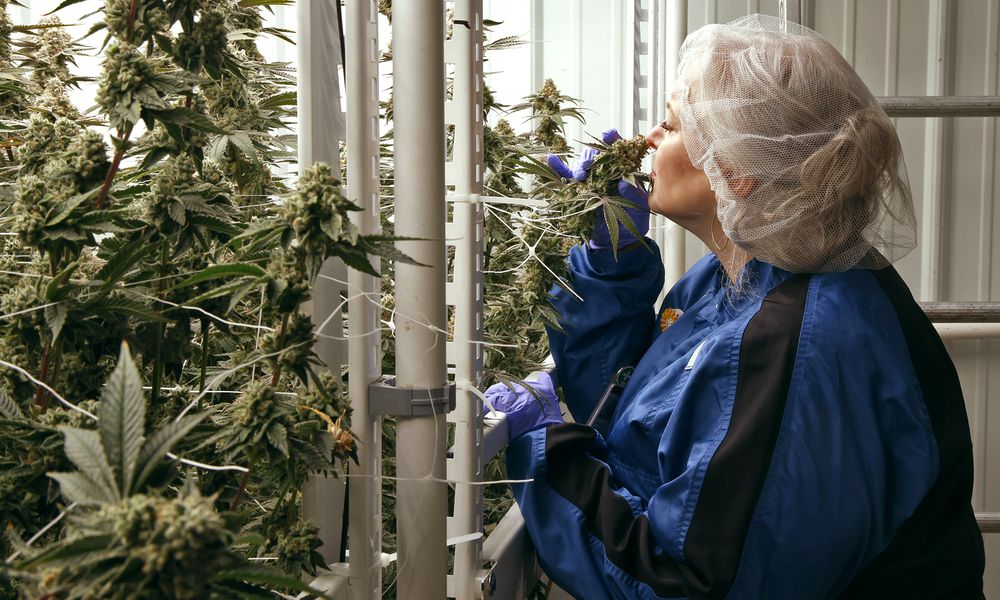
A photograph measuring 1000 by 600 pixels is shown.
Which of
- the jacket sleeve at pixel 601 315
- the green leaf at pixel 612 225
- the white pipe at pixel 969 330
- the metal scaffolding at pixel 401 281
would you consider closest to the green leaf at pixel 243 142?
the metal scaffolding at pixel 401 281

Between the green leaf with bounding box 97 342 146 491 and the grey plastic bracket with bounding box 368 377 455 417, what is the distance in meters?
0.33

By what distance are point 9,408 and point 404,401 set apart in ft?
0.98

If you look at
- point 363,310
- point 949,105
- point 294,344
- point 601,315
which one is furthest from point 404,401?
point 949,105

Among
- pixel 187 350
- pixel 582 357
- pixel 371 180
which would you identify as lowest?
pixel 582 357

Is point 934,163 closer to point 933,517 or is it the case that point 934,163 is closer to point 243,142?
point 933,517

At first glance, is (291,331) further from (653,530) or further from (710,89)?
(710,89)

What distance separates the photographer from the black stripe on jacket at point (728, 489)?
969 millimetres

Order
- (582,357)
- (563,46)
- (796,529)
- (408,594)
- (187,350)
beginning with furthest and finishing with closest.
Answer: (563,46)
(582,357)
(796,529)
(408,594)
(187,350)

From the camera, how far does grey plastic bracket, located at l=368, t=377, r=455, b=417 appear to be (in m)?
0.74

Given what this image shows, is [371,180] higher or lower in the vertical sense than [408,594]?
higher

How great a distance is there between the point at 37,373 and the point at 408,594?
36 cm

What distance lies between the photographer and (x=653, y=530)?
104cm

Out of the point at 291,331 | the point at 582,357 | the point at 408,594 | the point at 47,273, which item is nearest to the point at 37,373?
the point at 47,273

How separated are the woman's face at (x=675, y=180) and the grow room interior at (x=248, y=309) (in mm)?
72
